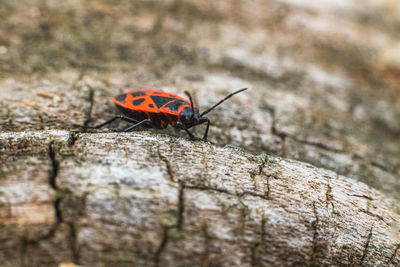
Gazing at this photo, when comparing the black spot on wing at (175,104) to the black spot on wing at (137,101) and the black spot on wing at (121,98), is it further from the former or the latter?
the black spot on wing at (121,98)

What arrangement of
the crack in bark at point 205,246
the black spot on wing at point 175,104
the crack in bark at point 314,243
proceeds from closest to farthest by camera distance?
the crack in bark at point 205,246, the crack in bark at point 314,243, the black spot on wing at point 175,104

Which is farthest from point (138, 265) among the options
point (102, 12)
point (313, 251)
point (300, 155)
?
point (102, 12)

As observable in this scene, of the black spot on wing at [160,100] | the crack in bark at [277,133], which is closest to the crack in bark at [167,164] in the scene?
the black spot on wing at [160,100]

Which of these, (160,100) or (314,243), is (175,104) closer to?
(160,100)

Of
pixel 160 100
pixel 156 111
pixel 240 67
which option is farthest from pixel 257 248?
pixel 240 67

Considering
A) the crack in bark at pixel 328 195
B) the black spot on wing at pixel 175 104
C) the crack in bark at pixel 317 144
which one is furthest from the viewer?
the crack in bark at pixel 317 144

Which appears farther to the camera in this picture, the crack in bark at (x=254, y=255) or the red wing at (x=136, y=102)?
the red wing at (x=136, y=102)

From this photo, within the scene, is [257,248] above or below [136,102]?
below

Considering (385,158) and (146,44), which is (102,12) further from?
(385,158)
